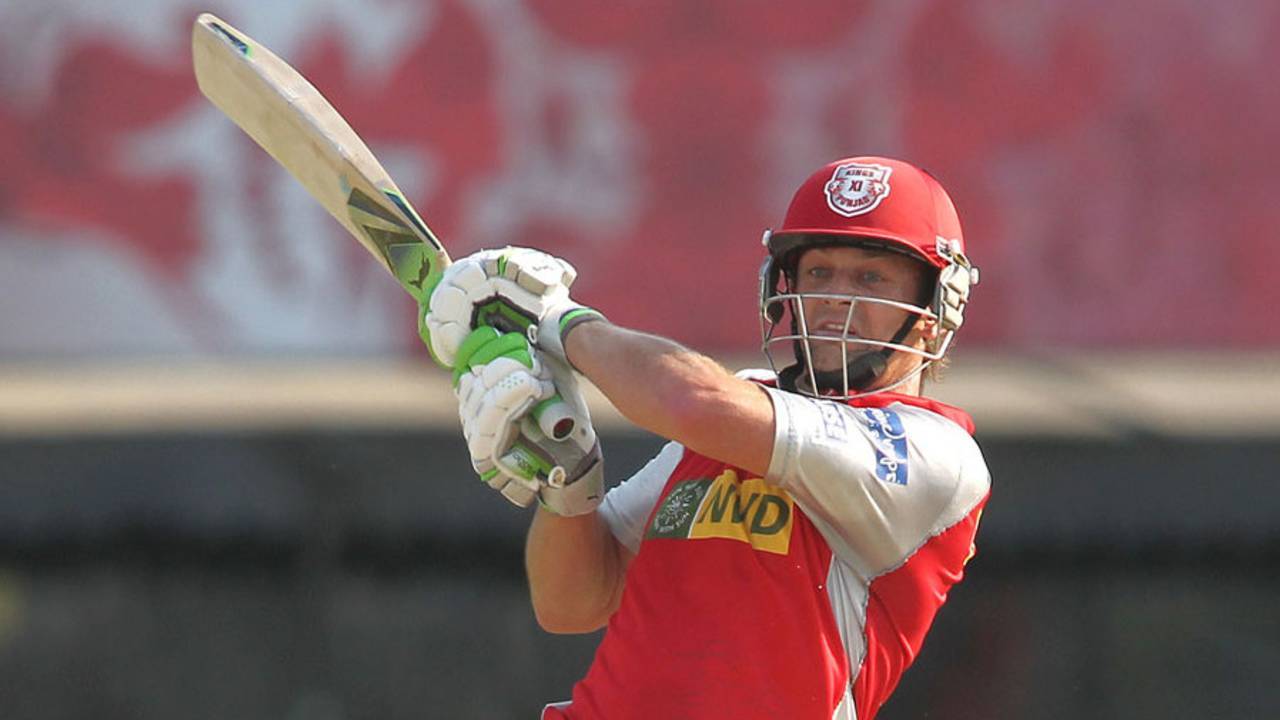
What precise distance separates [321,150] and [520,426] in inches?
27.7

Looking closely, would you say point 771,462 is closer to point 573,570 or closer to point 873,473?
point 873,473

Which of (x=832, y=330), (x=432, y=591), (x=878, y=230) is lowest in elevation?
(x=432, y=591)

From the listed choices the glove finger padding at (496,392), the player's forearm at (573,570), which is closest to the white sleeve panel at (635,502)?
the player's forearm at (573,570)

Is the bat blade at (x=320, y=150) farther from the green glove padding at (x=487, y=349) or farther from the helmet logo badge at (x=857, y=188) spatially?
the helmet logo badge at (x=857, y=188)

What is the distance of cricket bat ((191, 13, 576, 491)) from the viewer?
2.98m

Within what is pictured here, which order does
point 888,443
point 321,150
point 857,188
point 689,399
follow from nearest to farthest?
point 689,399, point 888,443, point 857,188, point 321,150

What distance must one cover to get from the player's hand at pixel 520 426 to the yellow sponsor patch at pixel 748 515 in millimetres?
192

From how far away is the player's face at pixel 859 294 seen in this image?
2.70 m

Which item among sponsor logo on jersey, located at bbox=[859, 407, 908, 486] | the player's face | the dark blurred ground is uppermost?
the player's face

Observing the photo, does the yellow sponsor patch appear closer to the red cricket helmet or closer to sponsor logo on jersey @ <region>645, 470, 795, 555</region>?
sponsor logo on jersey @ <region>645, 470, 795, 555</region>

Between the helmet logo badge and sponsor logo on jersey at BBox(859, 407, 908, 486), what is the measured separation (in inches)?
12.8

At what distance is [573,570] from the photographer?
9.20 ft

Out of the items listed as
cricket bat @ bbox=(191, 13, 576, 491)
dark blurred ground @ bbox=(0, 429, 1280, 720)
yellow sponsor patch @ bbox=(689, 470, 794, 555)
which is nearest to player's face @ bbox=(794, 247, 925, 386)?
yellow sponsor patch @ bbox=(689, 470, 794, 555)

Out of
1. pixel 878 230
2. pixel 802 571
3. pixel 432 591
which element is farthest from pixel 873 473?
pixel 432 591
